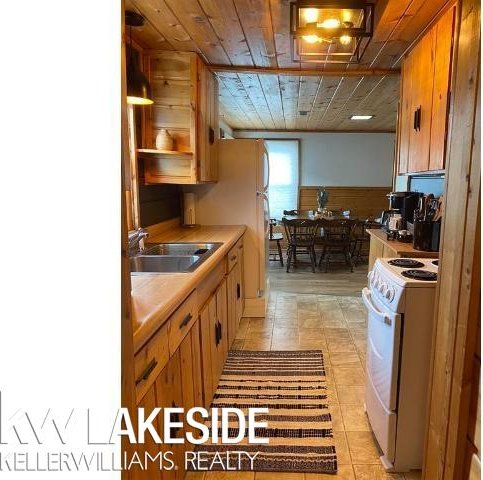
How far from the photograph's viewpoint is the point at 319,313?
3867mm

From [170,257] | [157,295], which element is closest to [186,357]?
[157,295]

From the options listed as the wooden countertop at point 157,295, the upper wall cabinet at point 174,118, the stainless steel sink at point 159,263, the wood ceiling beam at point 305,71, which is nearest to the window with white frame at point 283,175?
the wood ceiling beam at point 305,71

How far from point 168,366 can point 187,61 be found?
228 cm

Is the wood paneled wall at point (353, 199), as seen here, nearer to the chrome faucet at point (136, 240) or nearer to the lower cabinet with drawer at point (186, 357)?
the lower cabinet with drawer at point (186, 357)

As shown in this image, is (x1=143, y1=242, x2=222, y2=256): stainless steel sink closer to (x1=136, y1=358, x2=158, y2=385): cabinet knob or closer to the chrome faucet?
the chrome faucet

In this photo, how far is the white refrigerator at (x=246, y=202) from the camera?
365 cm

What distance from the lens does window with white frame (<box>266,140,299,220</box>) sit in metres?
7.33

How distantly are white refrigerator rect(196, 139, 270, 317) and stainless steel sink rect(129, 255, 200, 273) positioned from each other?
1407 millimetres

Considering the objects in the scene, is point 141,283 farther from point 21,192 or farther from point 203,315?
point 21,192

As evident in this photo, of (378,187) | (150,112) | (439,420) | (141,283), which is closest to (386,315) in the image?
(439,420)

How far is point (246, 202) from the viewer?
12.1ft

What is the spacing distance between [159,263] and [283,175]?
17.8 feet

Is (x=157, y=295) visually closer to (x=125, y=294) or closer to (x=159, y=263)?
(x=125, y=294)

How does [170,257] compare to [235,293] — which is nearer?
[170,257]
